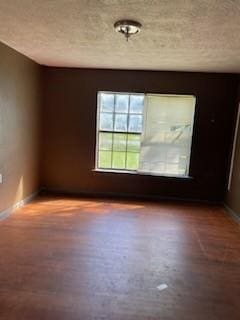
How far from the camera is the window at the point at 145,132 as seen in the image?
450 cm

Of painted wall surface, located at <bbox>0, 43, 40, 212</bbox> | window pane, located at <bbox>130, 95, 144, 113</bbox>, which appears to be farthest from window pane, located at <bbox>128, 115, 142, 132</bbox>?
painted wall surface, located at <bbox>0, 43, 40, 212</bbox>

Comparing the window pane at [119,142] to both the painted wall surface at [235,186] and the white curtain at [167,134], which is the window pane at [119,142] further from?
the painted wall surface at [235,186]

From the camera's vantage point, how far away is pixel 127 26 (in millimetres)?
2340

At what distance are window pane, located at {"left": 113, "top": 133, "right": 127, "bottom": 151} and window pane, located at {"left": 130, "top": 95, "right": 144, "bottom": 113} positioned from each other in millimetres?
489

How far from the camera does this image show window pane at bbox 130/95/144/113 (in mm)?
4559

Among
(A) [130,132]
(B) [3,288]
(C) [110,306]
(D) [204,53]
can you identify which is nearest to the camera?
(C) [110,306]

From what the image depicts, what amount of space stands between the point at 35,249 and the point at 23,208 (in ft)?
4.45

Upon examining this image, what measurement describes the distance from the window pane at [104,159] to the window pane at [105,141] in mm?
92

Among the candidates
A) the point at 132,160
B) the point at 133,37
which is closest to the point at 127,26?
the point at 133,37

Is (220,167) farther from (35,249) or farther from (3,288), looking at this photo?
(3,288)

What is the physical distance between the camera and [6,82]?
339 centimetres

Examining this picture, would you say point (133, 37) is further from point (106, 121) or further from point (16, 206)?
point (16, 206)

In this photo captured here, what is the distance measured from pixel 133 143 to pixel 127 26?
2520mm

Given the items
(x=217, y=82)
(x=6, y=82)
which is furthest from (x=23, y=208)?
(x=217, y=82)
